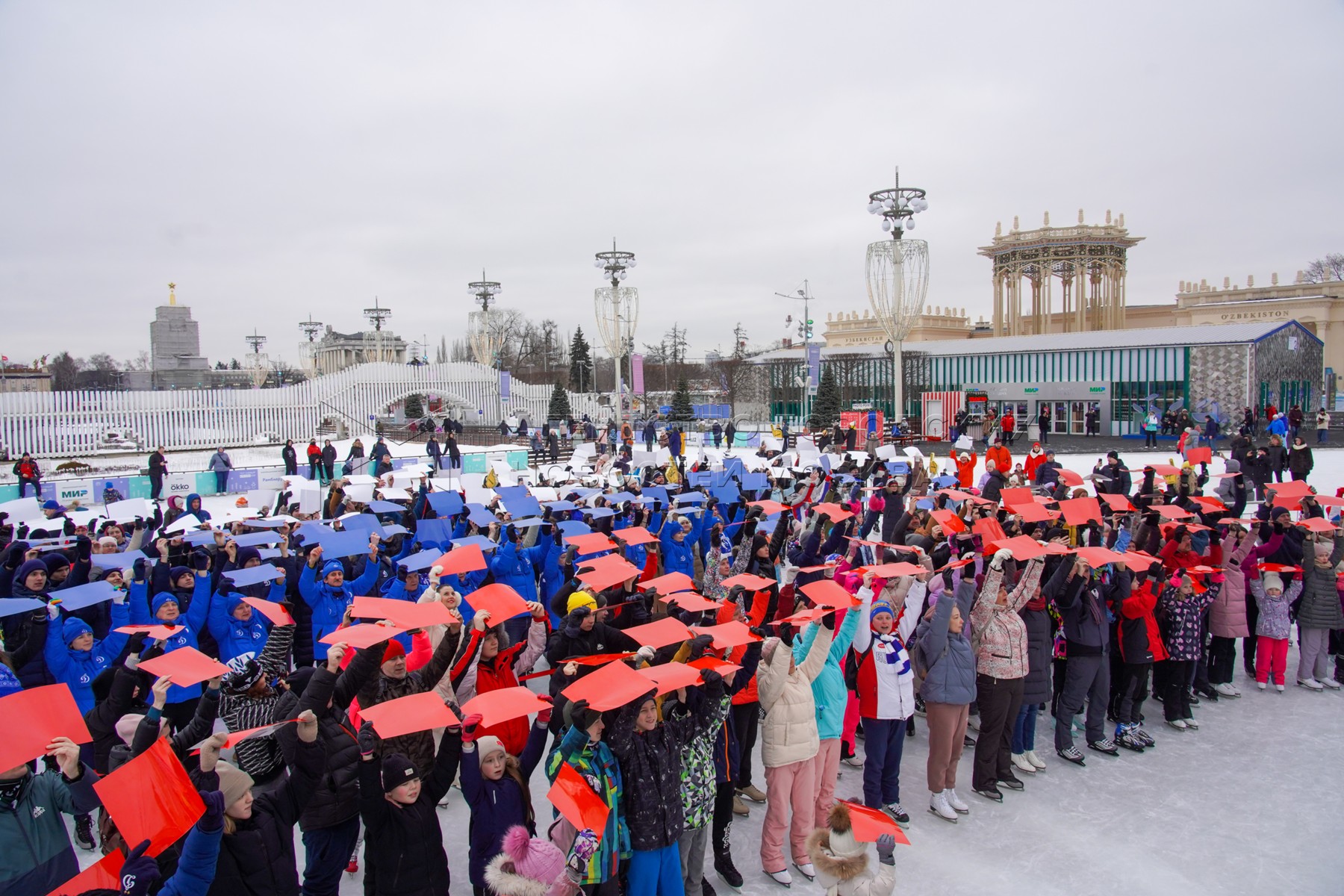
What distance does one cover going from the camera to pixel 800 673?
4.67 metres

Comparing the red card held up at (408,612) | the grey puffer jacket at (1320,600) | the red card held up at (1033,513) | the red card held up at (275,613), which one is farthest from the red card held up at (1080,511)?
the red card held up at (275,613)

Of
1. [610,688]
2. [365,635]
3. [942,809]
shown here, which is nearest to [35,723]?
[365,635]

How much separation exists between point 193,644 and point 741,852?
4243mm

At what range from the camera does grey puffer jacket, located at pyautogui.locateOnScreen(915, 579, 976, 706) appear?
5.33m

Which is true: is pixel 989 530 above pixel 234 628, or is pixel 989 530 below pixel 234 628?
above

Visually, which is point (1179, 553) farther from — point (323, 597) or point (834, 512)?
point (323, 597)

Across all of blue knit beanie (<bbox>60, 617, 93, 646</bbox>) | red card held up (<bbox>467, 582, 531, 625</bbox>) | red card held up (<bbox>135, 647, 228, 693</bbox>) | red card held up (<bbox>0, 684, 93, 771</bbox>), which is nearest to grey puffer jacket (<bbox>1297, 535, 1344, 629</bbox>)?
red card held up (<bbox>467, 582, 531, 625</bbox>)

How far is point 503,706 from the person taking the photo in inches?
152

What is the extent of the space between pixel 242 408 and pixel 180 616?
34114 millimetres

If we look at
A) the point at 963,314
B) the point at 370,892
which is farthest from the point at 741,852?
the point at 963,314

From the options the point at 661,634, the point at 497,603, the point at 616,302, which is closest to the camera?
the point at 661,634

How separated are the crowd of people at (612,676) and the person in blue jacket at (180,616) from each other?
2 centimetres

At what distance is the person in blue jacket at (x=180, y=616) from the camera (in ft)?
17.7

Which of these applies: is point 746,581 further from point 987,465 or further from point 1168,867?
point 987,465
